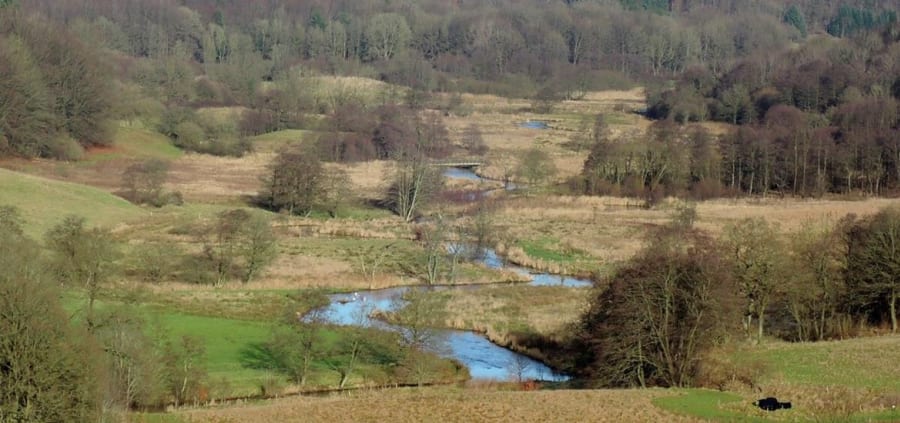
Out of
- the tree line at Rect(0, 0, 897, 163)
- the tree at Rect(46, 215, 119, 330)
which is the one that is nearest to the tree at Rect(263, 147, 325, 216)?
the tree line at Rect(0, 0, 897, 163)

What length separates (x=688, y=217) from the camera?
202 feet

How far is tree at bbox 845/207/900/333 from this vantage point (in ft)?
120

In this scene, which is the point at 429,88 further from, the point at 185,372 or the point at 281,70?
the point at 185,372

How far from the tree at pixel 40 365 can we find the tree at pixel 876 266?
86.6 ft

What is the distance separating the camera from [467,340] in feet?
132

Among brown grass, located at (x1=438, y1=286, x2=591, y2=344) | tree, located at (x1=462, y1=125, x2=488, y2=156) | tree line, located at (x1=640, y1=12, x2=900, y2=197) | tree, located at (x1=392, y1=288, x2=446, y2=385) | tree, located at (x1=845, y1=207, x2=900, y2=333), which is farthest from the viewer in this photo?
tree, located at (x1=462, y1=125, x2=488, y2=156)

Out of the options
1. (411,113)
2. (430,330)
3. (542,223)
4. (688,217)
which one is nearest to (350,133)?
(411,113)

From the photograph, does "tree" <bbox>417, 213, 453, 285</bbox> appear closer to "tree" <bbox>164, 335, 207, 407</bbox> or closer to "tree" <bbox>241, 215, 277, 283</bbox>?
"tree" <bbox>241, 215, 277, 283</bbox>

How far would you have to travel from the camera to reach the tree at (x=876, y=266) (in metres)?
36.7

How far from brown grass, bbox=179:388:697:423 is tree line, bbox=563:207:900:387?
2740mm

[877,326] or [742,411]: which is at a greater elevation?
[742,411]

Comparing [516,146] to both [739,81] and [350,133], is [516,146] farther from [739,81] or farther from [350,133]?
[739,81]

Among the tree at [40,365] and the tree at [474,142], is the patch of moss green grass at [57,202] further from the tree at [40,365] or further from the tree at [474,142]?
the tree at [474,142]

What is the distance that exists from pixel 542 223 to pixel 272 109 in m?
61.2
